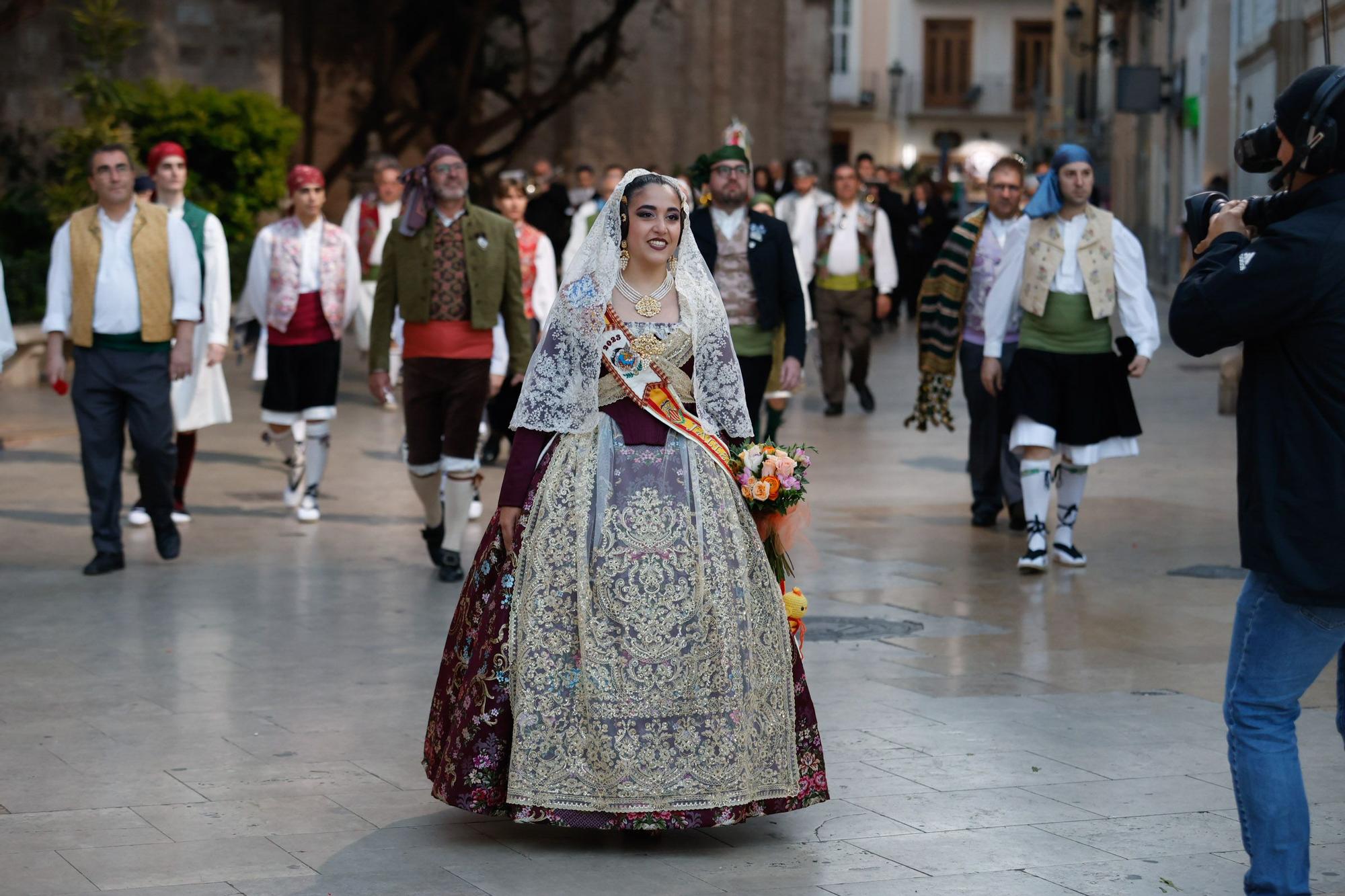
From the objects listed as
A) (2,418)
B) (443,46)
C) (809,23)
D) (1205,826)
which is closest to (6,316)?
(1205,826)

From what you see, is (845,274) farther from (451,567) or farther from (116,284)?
(116,284)

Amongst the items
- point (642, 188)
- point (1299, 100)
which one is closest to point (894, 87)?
point (642, 188)

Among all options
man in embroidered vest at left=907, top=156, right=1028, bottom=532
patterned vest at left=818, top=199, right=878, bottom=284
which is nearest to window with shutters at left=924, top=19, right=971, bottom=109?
patterned vest at left=818, top=199, right=878, bottom=284

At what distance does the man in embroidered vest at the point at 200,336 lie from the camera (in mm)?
10367

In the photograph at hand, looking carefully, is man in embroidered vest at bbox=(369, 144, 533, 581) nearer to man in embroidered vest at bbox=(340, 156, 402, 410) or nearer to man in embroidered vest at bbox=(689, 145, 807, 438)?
man in embroidered vest at bbox=(689, 145, 807, 438)

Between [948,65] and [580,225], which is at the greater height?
[948,65]

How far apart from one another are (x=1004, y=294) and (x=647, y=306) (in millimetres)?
4563

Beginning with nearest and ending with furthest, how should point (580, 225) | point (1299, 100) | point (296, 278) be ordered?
point (1299, 100)
point (296, 278)
point (580, 225)

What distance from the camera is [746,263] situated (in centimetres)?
1091

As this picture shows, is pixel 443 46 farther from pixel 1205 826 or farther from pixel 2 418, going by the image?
pixel 1205 826

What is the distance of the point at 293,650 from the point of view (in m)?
7.95

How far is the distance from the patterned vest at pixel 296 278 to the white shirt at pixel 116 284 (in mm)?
1421

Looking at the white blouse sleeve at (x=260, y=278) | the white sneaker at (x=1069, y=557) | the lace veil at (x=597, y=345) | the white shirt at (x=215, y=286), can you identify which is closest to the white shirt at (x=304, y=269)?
the white blouse sleeve at (x=260, y=278)

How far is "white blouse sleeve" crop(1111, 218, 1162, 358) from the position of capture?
9719 mm
